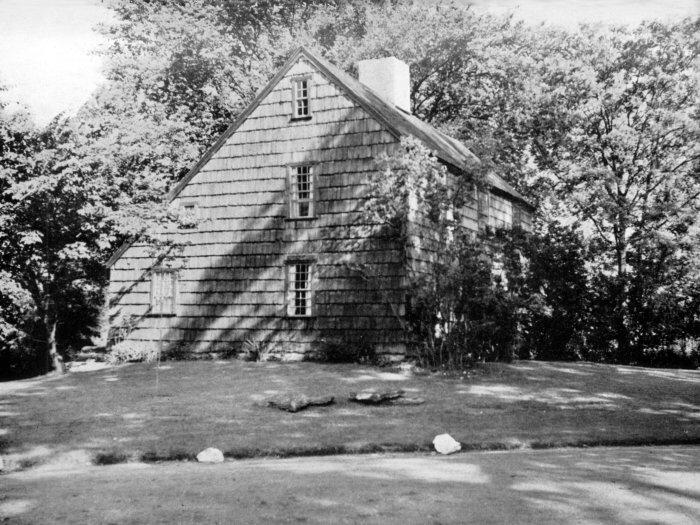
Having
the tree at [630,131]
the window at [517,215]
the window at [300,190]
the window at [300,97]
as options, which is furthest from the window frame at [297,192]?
the tree at [630,131]

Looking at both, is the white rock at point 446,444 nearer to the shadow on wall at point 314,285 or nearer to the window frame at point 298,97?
the shadow on wall at point 314,285

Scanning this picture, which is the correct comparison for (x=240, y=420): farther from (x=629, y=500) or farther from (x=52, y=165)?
(x=52, y=165)

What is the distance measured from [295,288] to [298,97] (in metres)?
6.12

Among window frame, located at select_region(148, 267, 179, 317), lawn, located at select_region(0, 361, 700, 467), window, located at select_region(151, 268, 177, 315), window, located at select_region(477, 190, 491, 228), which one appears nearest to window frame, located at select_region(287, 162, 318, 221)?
window frame, located at select_region(148, 267, 179, 317)

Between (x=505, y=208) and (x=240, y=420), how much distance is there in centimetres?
1843

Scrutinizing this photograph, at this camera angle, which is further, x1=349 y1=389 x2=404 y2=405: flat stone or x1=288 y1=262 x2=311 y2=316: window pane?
x1=288 y1=262 x2=311 y2=316: window pane

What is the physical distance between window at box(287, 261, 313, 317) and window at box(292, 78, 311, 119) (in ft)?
15.8

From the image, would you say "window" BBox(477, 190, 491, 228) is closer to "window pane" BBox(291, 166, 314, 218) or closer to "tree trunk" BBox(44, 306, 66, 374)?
"window pane" BBox(291, 166, 314, 218)

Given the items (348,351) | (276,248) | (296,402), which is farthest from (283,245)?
(296,402)

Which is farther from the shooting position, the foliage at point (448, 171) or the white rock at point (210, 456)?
the foliage at point (448, 171)

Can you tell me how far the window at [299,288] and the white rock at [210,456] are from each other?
1041 cm

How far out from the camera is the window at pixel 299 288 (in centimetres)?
2031

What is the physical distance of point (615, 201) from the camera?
2830cm

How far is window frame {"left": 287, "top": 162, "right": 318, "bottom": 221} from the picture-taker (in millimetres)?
20375
